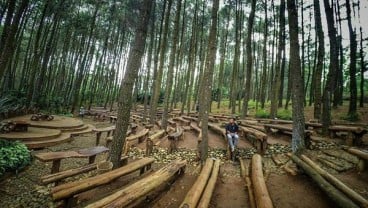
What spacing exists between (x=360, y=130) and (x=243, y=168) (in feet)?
15.8

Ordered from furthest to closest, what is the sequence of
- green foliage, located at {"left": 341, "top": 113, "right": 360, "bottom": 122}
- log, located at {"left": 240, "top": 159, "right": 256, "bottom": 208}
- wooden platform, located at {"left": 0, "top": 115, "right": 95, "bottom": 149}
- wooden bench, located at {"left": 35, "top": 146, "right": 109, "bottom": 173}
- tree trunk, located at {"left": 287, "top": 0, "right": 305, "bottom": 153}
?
green foliage, located at {"left": 341, "top": 113, "right": 360, "bottom": 122} < wooden platform, located at {"left": 0, "top": 115, "right": 95, "bottom": 149} < tree trunk, located at {"left": 287, "top": 0, "right": 305, "bottom": 153} < wooden bench, located at {"left": 35, "top": 146, "right": 109, "bottom": 173} < log, located at {"left": 240, "top": 159, "right": 256, "bottom": 208}

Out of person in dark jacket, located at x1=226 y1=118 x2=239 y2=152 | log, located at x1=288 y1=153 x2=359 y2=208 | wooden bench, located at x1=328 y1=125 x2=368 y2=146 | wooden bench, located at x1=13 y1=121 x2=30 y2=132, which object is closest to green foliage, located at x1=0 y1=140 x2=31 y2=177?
wooden bench, located at x1=13 y1=121 x2=30 y2=132

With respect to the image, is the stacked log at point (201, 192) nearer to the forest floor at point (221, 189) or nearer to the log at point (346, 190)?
the forest floor at point (221, 189)

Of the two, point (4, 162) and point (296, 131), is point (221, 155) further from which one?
A: point (4, 162)

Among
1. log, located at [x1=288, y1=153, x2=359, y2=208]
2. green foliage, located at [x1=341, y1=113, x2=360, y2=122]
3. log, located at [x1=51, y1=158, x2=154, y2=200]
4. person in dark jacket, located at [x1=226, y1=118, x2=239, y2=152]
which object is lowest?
log, located at [x1=51, y1=158, x2=154, y2=200]

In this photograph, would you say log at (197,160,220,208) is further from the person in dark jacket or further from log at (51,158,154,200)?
the person in dark jacket

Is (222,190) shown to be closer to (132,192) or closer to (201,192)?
(201,192)

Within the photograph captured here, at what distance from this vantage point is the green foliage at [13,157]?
6.12 meters

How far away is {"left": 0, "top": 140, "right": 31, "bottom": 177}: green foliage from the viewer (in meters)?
6.12

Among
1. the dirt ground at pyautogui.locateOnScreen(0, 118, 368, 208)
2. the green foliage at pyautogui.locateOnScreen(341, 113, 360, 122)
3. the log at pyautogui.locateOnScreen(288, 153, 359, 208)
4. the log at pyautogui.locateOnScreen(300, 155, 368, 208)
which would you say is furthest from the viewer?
the green foliage at pyautogui.locateOnScreen(341, 113, 360, 122)

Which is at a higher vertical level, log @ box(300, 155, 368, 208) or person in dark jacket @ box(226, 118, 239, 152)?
person in dark jacket @ box(226, 118, 239, 152)

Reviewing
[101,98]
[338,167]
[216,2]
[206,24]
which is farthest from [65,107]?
[338,167]

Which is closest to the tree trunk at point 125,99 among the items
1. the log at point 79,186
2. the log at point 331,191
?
the log at point 79,186

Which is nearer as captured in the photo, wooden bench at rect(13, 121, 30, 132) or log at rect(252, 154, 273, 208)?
log at rect(252, 154, 273, 208)
